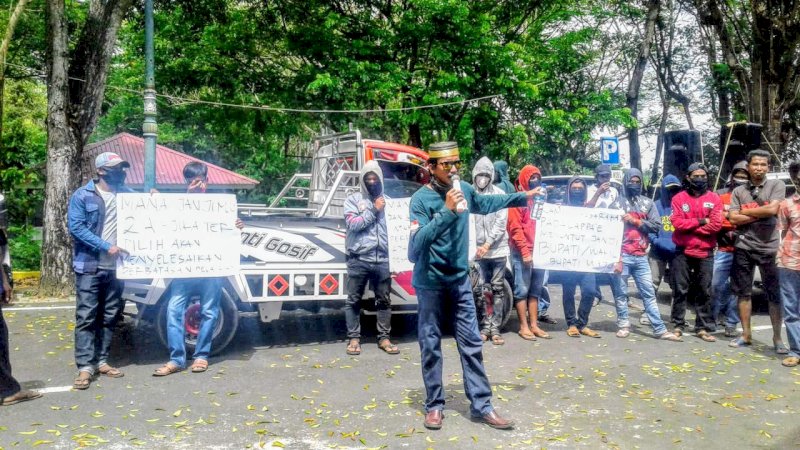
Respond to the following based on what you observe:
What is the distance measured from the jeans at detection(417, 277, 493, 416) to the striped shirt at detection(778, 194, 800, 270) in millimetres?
3749

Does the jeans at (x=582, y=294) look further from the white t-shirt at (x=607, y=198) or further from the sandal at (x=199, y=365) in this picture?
the sandal at (x=199, y=365)

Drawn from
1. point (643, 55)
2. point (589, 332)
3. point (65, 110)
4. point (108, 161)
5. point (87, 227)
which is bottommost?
point (589, 332)

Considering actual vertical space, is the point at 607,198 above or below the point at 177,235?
above

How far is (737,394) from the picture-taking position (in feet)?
19.9

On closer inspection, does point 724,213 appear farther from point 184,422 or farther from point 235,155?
point 235,155

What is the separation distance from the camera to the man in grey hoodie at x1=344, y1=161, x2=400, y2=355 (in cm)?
723

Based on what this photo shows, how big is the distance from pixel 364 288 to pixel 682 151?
8.13 metres

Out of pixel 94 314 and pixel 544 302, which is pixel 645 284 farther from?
pixel 94 314

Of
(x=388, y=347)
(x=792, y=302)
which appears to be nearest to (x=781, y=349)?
(x=792, y=302)

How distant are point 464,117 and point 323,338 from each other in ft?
38.0

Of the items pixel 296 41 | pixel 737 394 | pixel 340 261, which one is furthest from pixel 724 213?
pixel 296 41

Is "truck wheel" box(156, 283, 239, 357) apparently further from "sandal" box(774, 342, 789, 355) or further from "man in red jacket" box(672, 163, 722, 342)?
"sandal" box(774, 342, 789, 355)

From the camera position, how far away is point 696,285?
8.14m

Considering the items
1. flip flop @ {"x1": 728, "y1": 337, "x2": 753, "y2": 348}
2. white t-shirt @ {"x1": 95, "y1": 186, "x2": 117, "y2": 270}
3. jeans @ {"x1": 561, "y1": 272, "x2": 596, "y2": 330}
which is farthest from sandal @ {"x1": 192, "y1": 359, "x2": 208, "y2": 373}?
flip flop @ {"x1": 728, "y1": 337, "x2": 753, "y2": 348}
